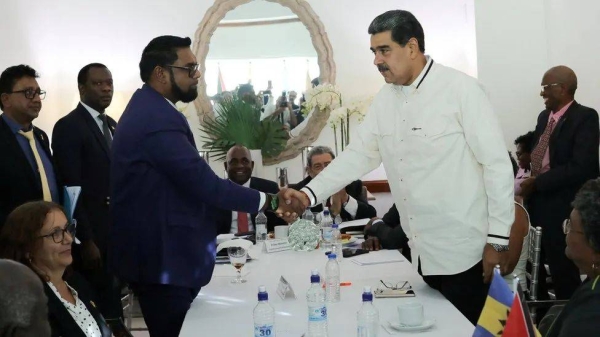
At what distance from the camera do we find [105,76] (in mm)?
4781

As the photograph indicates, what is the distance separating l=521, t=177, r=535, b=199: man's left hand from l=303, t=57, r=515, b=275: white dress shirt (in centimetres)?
260

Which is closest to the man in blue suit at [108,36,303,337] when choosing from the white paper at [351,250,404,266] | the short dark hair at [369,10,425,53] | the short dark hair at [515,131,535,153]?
the short dark hair at [369,10,425,53]

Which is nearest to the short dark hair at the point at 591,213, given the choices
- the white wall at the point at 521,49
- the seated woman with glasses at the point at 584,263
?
the seated woman with glasses at the point at 584,263

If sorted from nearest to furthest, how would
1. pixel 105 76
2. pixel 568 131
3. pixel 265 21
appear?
pixel 105 76 < pixel 568 131 < pixel 265 21

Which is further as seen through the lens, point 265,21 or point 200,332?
point 265,21

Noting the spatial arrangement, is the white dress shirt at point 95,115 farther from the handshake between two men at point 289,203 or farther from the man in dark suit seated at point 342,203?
the handshake between two men at point 289,203

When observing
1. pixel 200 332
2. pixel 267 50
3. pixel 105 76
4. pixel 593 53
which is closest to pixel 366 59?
pixel 267 50

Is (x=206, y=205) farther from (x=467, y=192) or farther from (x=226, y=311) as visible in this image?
(x=467, y=192)

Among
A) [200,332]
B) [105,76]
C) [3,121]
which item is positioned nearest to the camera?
[200,332]

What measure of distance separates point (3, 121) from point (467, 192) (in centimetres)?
241

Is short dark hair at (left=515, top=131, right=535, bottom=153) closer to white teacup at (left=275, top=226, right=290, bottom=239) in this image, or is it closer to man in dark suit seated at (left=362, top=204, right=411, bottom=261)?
man in dark suit seated at (left=362, top=204, right=411, bottom=261)

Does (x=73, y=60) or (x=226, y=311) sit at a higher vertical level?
(x=73, y=60)

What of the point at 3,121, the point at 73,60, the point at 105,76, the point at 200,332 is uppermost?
the point at 73,60

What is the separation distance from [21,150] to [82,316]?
149 cm
